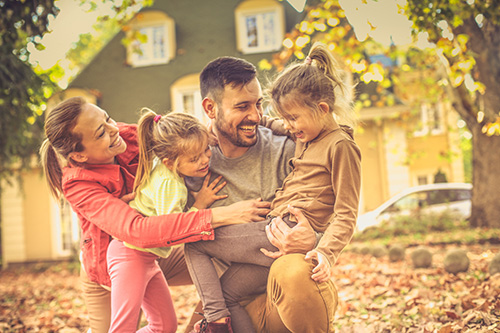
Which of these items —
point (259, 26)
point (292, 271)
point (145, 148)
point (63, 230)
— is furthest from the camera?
point (63, 230)

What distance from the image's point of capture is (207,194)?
10.5 ft

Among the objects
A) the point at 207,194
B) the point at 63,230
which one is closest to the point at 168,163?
the point at 207,194

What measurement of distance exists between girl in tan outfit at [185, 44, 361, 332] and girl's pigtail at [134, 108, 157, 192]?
54 cm

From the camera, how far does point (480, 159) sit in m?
11.2

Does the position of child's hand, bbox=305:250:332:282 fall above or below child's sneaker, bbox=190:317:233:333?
above

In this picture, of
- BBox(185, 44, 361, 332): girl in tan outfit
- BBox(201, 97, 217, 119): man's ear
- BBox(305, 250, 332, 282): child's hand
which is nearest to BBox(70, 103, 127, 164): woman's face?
BBox(201, 97, 217, 119): man's ear

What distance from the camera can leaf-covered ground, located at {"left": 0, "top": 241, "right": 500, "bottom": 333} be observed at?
404 cm

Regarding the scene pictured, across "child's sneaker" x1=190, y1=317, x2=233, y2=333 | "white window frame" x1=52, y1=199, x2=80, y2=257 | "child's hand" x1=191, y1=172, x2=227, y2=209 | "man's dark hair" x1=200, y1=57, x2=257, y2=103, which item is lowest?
"white window frame" x1=52, y1=199, x2=80, y2=257

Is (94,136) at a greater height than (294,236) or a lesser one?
greater

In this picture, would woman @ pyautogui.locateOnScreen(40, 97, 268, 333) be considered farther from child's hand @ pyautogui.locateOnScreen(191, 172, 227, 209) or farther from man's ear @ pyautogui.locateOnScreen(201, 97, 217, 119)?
man's ear @ pyautogui.locateOnScreen(201, 97, 217, 119)

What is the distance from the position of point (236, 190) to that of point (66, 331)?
307 cm

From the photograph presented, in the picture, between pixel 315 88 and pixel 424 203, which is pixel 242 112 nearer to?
pixel 315 88

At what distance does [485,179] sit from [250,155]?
9.56m

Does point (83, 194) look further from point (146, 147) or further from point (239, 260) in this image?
point (239, 260)
